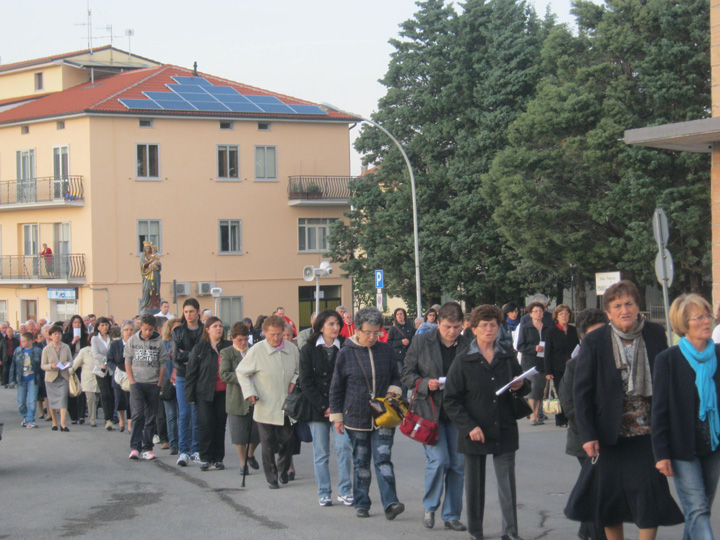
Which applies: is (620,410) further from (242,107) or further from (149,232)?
(242,107)

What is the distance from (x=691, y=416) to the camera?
5.77 m

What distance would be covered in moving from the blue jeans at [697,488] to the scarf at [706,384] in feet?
0.48

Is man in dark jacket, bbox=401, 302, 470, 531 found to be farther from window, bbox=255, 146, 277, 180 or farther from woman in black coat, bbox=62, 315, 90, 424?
window, bbox=255, 146, 277, 180

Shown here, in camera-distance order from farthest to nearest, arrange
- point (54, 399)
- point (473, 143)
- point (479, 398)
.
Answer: point (473, 143), point (54, 399), point (479, 398)

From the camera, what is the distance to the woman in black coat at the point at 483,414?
7445 mm

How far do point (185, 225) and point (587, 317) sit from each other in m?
39.5

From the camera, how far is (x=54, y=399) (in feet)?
55.9

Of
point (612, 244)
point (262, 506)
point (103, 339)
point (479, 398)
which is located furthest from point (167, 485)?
point (612, 244)

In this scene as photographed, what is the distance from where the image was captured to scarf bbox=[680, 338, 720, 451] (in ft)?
18.9

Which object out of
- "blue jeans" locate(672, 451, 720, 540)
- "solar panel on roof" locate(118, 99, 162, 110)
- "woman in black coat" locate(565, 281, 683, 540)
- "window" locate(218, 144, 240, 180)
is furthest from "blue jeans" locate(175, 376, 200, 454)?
"window" locate(218, 144, 240, 180)

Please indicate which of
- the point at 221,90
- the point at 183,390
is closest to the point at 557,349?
the point at 183,390

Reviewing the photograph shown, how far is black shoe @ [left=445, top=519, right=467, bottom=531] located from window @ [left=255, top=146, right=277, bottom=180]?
39969 mm

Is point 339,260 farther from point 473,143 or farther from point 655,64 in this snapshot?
point 655,64

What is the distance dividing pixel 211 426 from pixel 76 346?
324 inches
